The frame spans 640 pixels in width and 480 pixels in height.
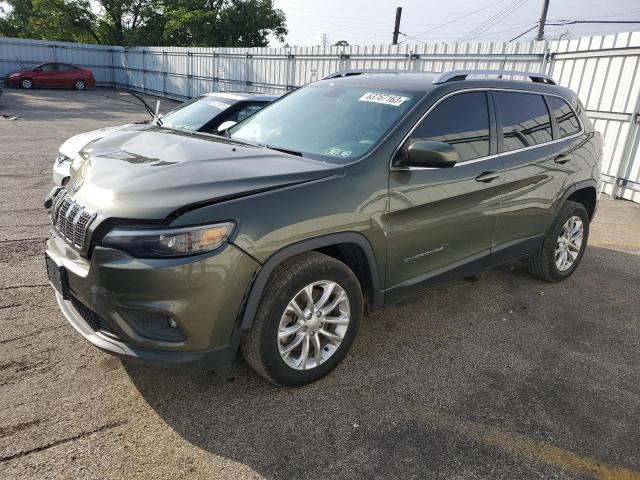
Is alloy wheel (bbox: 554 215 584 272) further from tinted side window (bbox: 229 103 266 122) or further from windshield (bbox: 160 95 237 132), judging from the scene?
windshield (bbox: 160 95 237 132)

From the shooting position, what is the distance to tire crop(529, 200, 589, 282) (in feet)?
15.2

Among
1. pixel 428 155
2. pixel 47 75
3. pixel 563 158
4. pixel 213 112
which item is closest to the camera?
pixel 428 155

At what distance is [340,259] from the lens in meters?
3.17

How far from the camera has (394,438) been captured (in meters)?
2.64

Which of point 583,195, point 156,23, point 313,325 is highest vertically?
point 156,23

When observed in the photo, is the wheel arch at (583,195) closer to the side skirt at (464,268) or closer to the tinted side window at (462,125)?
the side skirt at (464,268)

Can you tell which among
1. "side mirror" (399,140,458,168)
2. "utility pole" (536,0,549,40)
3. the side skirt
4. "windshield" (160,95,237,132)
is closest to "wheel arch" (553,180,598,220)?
the side skirt

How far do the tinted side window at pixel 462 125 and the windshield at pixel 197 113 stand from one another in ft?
11.8

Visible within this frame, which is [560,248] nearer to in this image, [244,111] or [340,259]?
[340,259]

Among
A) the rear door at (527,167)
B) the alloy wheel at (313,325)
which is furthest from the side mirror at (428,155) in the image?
the rear door at (527,167)

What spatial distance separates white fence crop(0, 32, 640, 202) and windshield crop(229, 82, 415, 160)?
22.6 feet

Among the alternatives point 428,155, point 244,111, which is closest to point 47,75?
point 244,111

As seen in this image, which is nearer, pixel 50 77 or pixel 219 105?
pixel 219 105

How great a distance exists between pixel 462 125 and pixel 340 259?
1380 mm
